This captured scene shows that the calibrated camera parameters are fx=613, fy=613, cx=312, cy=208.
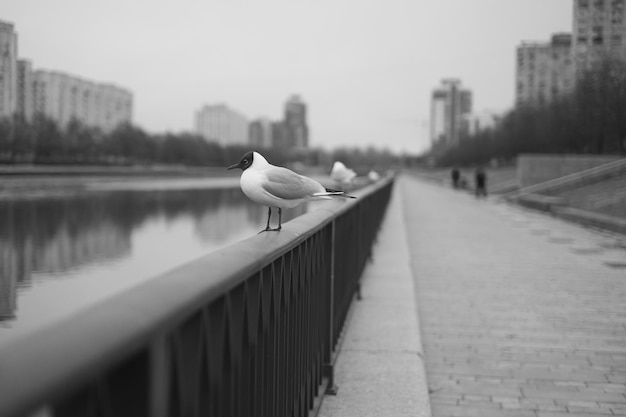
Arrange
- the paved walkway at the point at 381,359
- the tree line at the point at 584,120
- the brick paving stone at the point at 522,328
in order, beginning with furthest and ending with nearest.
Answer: the tree line at the point at 584,120, the brick paving stone at the point at 522,328, the paved walkway at the point at 381,359

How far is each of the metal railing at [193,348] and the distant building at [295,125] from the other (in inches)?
6677

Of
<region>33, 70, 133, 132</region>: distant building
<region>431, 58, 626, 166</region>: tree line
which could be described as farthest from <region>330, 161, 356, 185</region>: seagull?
<region>33, 70, 133, 132</region>: distant building

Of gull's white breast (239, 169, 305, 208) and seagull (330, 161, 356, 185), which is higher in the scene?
seagull (330, 161, 356, 185)

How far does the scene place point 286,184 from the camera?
10.5 ft

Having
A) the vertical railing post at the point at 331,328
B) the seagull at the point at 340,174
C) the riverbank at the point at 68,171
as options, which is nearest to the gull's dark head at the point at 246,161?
the vertical railing post at the point at 331,328

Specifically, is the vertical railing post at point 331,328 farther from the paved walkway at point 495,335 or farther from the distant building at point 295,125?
the distant building at point 295,125

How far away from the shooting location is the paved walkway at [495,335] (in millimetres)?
4211

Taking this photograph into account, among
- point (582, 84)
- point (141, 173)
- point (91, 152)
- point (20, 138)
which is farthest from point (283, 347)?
point (91, 152)

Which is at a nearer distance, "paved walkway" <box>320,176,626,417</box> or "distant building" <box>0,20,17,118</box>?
"paved walkway" <box>320,176,626,417</box>

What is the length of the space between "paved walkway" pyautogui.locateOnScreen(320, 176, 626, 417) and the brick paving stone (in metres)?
0.01

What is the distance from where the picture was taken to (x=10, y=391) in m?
0.84

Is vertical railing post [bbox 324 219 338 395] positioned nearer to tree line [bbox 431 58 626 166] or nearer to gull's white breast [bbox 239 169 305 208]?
gull's white breast [bbox 239 169 305 208]

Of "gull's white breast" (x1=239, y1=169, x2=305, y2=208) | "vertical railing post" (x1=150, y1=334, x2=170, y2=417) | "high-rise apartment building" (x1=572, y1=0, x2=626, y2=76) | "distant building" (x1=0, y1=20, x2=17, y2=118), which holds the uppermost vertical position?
"high-rise apartment building" (x1=572, y1=0, x2=626, y2=76)

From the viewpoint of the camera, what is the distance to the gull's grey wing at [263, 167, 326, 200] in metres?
3.14
